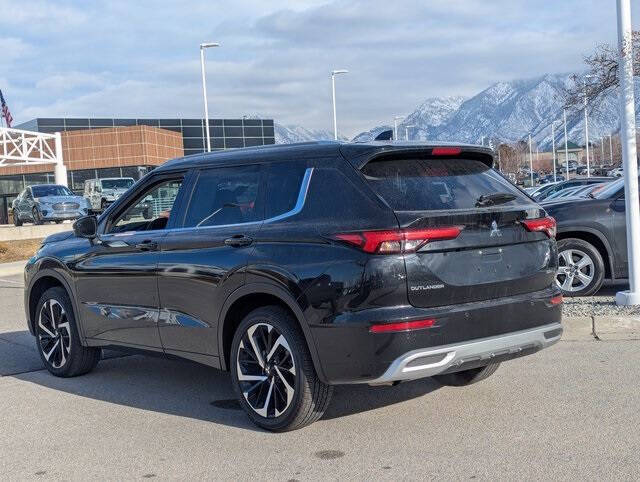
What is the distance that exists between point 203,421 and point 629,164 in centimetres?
551

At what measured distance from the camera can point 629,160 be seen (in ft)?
28.5

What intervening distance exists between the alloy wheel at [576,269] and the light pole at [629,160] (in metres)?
0.95

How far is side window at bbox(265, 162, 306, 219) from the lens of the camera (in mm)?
5395

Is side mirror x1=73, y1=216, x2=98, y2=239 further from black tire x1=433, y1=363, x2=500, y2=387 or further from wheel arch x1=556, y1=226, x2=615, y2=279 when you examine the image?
wheel arch x1=556, y1=226, x2=615, y2=279

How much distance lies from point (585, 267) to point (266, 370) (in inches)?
223

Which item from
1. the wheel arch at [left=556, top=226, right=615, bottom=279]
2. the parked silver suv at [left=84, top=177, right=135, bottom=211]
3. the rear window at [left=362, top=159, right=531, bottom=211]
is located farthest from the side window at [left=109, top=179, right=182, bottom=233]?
the parked silver suv at [left=84, top=177, right=135, bottom=211]

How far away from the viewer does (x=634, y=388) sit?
606 cm

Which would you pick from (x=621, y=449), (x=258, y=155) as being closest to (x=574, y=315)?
(x=621, y=449)

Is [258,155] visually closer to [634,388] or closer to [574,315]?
[634,388]

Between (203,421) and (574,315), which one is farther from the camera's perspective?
(574,315)

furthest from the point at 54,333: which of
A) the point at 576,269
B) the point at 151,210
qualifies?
the point at 576,269

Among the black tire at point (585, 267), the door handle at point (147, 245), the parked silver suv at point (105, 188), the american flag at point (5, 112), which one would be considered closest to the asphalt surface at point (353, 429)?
the door handle at point (147, 245)

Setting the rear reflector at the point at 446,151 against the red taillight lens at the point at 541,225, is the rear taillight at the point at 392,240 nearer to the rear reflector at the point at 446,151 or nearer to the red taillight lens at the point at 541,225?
the rear reflector at the point at 446,151

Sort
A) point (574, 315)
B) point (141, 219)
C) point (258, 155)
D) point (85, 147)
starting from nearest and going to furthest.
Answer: point (258, 155), point (141, 219), point (574, 315), point (85, 147)
